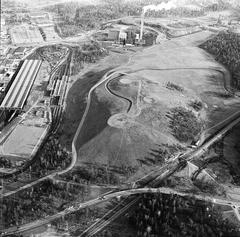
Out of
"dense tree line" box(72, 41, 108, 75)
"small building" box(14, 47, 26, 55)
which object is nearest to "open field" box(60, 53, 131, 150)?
"dense tree line" box(72, 41, 108, 75)

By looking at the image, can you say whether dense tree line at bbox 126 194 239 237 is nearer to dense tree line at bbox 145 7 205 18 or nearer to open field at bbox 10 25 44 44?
open field at bbox 10 25 44 44

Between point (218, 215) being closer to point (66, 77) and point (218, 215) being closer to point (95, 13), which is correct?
point (66, 77)

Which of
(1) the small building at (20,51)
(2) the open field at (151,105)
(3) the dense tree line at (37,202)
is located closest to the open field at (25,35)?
(1) the small building at (20,51)

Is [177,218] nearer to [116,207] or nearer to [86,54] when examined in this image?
[116,207]

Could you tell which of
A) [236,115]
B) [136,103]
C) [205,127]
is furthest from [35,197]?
[236,115]

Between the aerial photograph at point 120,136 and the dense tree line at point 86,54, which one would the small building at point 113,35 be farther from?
the dense tree line at point 86,54

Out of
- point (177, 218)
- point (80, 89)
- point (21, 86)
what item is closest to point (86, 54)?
point (80, 89)
